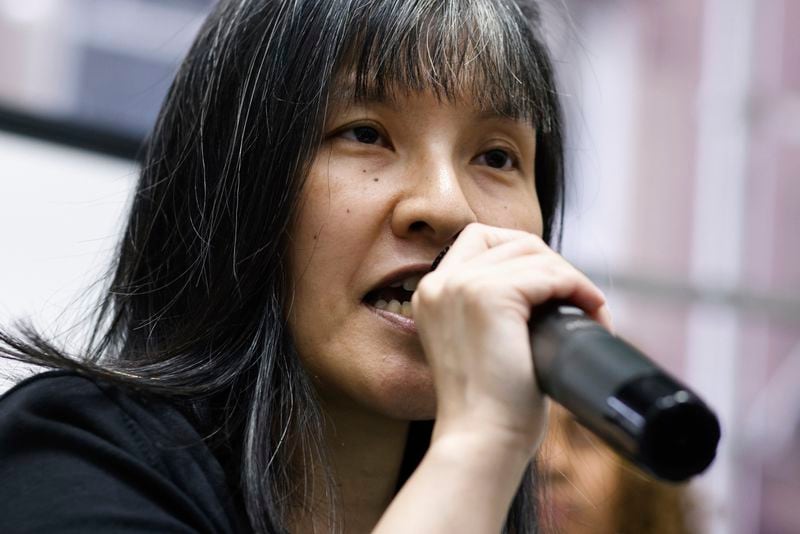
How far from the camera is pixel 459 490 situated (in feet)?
2.43

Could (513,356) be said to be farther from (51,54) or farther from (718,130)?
(718,130)

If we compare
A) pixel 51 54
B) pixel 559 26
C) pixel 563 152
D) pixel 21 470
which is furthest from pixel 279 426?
pixel 51 54

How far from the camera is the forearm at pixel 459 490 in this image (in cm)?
73

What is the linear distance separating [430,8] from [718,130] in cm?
292

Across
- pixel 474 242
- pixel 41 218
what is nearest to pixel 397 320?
pixel 474 242

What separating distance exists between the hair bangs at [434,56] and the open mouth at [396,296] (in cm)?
18

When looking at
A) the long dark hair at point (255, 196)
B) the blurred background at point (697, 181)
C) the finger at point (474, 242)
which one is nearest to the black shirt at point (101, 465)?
the long dark hair at point (255, 196)

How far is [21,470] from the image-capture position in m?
0.78

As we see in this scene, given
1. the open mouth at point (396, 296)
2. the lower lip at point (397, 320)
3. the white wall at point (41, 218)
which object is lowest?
the white wall at point (41, 218)

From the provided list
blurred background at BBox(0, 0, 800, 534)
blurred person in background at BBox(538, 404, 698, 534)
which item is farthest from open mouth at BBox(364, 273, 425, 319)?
blurred background at BBox(0, 0, 800, 534)

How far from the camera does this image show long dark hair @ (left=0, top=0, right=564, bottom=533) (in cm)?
95

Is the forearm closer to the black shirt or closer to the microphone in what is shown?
the microphone

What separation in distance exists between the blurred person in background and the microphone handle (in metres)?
1.12

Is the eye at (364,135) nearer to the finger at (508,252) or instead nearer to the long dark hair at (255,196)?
the long dark hair at (255,196)
